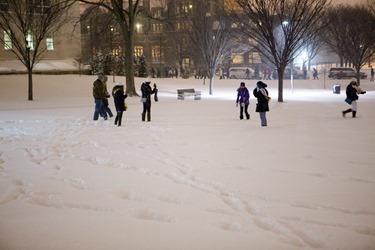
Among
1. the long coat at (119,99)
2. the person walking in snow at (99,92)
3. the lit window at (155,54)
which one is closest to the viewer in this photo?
the long coat at (119,99)

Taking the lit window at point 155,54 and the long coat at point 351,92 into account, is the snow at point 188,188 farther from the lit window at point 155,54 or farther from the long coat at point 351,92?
the lit window at point 155,54

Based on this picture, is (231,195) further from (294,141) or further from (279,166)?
(294,141)

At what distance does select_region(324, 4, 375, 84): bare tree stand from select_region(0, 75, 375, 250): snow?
29565 mm

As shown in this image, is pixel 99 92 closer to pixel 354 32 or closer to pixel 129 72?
pixel 129 72

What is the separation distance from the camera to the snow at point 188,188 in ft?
16.3

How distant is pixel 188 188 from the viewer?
6.91 meters

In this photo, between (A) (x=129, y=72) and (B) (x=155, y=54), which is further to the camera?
(B) (x=155, y=54)

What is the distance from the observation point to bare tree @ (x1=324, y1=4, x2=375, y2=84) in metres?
42.1

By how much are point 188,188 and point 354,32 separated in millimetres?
44377

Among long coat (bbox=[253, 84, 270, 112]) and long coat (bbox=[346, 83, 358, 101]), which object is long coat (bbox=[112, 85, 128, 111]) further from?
long coat (bbox=[346, 83, 358, 101])

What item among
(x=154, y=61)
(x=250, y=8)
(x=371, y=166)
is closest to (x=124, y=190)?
(x=371, y=166)

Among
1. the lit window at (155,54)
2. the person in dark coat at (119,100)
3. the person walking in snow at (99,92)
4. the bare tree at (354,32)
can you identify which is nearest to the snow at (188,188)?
the person in dark coat at (119,100)

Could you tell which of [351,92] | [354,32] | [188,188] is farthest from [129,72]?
[354,32]

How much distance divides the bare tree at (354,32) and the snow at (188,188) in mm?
29565
